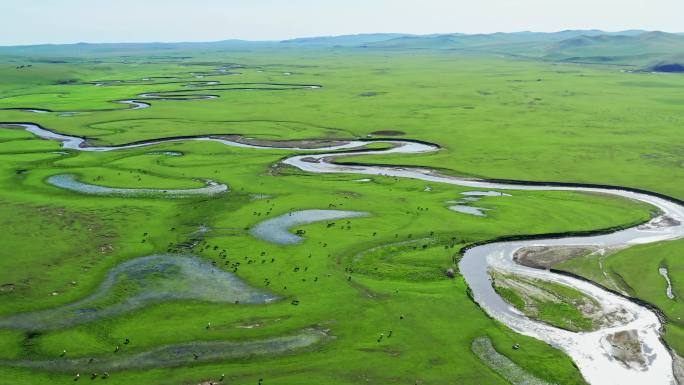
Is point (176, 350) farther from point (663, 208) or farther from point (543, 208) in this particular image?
point (663, 208)

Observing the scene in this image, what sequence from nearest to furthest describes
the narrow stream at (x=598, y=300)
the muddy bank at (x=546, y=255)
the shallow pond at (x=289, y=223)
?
the narrow stream at (x=598, y=300), the muddy bank at (x=546, y=255), the shallow pond at (x=289, y=223)

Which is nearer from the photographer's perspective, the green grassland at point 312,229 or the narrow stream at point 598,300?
the narrow stream at point 598,300

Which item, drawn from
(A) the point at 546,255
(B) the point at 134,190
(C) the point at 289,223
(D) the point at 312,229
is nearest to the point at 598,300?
(A) the point at 546,255

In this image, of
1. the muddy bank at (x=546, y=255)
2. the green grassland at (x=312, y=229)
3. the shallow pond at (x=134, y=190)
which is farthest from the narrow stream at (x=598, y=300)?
the shallow pond at (x=134, y=190)

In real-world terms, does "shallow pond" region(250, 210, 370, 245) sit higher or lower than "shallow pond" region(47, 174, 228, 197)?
lower

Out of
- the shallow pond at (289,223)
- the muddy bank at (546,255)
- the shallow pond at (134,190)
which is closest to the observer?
the muddy bank at (546,255)

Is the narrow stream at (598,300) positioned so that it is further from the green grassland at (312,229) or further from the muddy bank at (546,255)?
A: the green grassland at (312,229)

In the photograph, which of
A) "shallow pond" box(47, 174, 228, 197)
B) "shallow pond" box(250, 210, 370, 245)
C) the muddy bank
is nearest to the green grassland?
"shallow pond" box(250, 210, 370, 245)

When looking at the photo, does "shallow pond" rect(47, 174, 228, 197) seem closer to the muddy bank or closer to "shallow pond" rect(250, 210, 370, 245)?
"shallow pond" rect(250, 210, 370, 245)

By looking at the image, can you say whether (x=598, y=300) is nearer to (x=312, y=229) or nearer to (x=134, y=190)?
(x=312, y=229)
